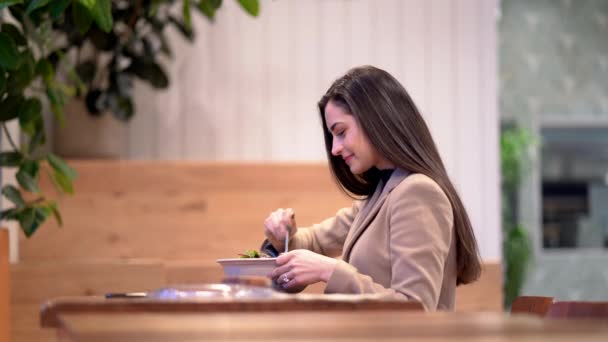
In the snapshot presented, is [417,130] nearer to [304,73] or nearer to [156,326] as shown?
[156,326]

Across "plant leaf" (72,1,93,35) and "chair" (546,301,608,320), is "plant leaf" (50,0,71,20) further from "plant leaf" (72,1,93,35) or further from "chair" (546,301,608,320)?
"chair" (546,301,608,320)

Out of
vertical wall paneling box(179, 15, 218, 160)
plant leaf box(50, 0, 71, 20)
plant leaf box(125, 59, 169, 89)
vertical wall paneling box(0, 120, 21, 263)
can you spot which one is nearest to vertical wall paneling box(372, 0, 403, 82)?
vertical wall paneling box(179, 15, 218, 160)

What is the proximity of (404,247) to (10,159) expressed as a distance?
1787 millimetres

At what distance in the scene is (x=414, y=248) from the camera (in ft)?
6.53

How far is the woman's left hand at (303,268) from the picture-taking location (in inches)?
74.7

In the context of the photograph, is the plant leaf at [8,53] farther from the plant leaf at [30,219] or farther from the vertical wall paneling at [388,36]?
the vertical wall paneling at [388,36]

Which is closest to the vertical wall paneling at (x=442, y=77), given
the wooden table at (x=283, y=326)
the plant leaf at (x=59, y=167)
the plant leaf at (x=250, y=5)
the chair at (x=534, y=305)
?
the plant leaf at (x=250, y=5)

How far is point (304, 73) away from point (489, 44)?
99 cm

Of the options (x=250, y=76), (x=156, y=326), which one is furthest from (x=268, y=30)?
(x=156, y=326)

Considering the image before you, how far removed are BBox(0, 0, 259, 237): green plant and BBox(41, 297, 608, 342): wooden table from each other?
1398 mm

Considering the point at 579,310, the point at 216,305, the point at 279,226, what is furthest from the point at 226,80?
the point at 216,305

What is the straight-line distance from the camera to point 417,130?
2.21 m

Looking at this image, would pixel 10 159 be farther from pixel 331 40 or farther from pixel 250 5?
pixel 331 40

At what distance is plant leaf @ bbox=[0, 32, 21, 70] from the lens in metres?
2.76
